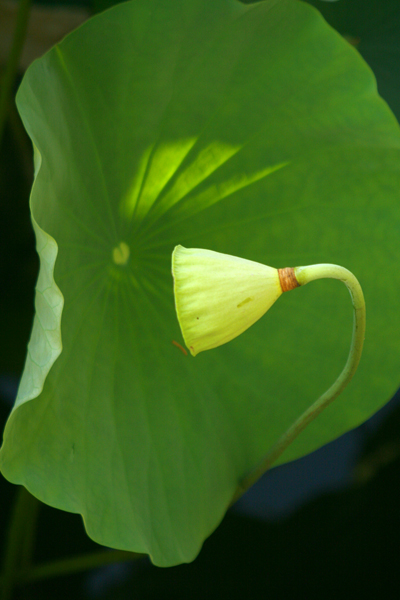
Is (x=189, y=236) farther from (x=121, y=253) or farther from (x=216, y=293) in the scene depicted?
(x=216, y=293)

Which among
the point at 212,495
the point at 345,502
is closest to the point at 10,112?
the point at 212,495

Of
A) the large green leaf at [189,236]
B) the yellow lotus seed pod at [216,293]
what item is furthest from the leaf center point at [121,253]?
the yellow lotus seed pod at [216,293]

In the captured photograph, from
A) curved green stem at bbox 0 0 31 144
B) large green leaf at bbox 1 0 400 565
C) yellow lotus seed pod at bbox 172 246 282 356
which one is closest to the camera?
yellow lotus seed pod at bbox 172 246 282 356

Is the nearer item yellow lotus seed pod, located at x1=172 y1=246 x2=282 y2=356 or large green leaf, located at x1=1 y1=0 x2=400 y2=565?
yellow lotus seed pod, located at x1=172 y1=246 x2=282 y2=356

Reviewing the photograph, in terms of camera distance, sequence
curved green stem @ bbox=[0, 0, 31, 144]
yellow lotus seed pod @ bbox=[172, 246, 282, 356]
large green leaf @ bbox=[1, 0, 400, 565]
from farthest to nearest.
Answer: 1. curved green stem @ bbox=[0, 0, 31, 144]
2. large green leaf @ bbox=[1, 0, 400, 565]
3. yellow lotus seed pod @ bbox=[172, 246, 282, 356]

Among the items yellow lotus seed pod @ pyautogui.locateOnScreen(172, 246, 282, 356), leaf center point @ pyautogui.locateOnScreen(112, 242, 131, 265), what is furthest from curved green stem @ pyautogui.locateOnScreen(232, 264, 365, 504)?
leaf center point @ pyautogui.locateOnScreen(112, 242, 131, 265)

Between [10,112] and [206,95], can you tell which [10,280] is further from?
[206,95]

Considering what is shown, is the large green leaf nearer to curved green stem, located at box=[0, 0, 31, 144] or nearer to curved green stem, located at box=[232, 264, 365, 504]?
curved green stem, located at box=[232, 264, 365, 504]

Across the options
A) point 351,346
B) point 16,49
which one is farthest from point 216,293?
point 16,49

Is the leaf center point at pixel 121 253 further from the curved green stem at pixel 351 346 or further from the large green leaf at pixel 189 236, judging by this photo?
the curved green stem at pixel 351 346
